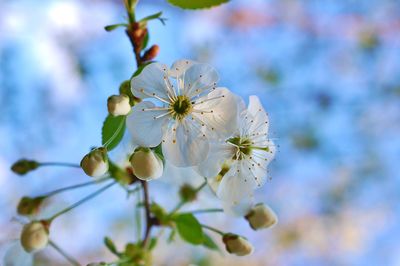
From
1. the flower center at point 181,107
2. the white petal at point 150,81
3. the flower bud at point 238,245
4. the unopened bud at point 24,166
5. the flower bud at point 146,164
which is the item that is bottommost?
the flower bud at point 146,164

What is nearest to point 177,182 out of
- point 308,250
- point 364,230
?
point 308,250

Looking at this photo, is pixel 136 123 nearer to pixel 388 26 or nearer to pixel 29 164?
pixel 29 164

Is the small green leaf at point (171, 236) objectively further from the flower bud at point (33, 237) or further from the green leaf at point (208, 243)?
the flower bud at point (33, 237)

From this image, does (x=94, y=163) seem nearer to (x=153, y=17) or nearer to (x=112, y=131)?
(x=112, y=131)

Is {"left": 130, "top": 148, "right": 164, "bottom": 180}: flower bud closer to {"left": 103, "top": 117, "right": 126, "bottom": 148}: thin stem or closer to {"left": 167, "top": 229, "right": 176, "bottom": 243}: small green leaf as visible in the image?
{"left": 103, "top": 117, "right": 126, "bottom": 148}: thin stem

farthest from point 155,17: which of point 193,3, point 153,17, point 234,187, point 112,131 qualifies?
point 234,187

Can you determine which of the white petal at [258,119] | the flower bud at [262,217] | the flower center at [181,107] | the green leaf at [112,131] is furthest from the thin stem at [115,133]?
the flower bud at [262,217]

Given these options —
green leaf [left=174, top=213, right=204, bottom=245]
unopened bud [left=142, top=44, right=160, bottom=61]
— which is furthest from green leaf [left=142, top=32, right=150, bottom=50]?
green leaf [left=174, top=213, right=204, bottom=245]
